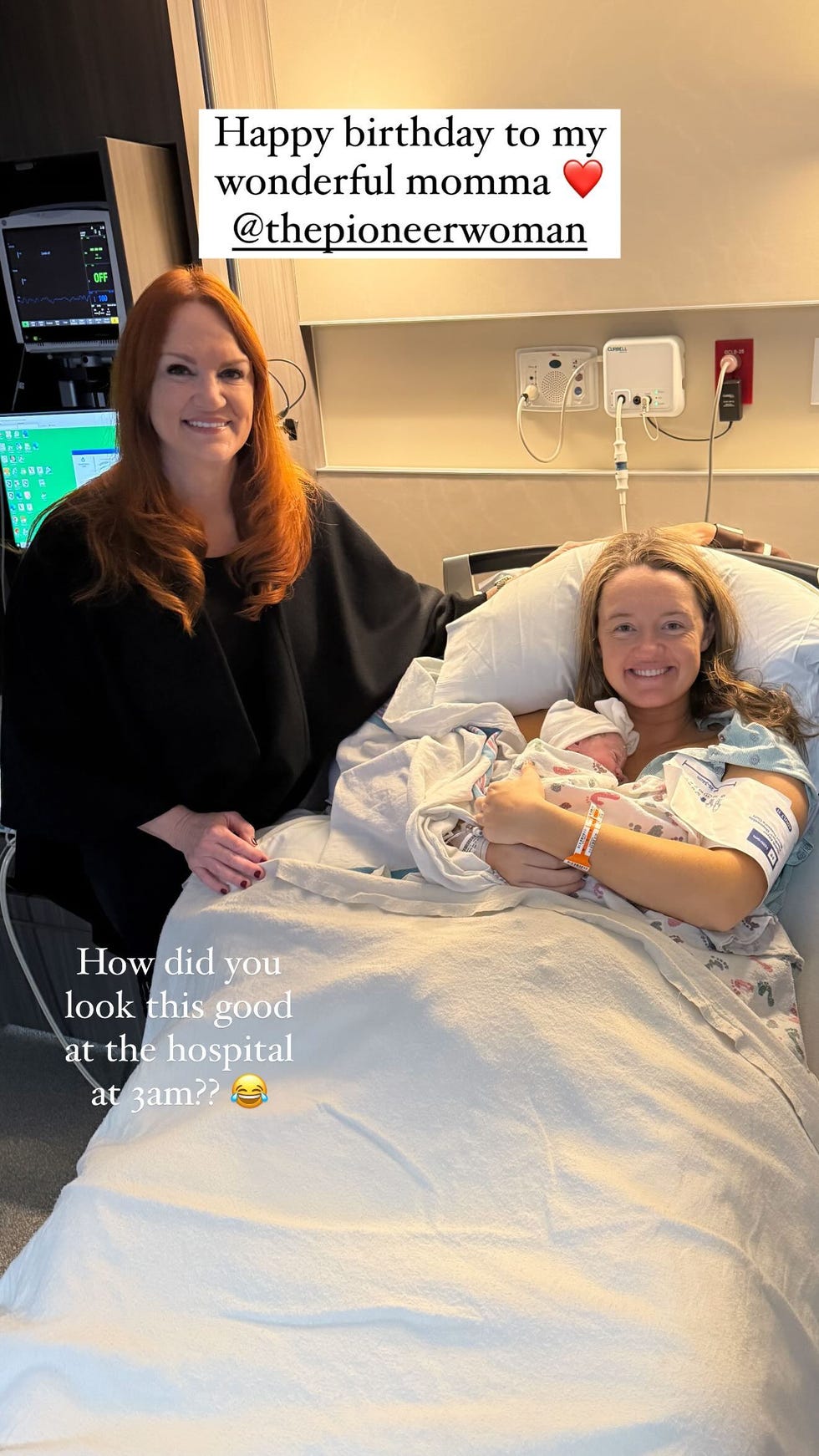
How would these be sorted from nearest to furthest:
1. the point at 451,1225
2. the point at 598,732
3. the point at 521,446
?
the point at 451,1225 < the point at 598,732 < the point at 521,446

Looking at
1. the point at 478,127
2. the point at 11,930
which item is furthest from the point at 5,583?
the point at 478,127

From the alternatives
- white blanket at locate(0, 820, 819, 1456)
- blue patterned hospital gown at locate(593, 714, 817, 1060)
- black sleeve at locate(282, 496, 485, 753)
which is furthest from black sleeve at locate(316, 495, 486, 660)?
white blanket at locate(0, 820, 819, 1456)

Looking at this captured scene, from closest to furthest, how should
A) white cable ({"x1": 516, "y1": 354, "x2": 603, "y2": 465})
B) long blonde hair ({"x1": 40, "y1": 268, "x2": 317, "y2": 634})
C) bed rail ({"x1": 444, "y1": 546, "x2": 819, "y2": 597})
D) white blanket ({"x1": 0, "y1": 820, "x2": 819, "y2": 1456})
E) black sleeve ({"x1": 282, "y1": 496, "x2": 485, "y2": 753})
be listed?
white blanket ({"x1": 0, "y1": 820, "x2": 819, "y2": 1456}) → long blonde hair ({"x1": 40, "y1": 268, "x2": 317, "y2": 634}) → black sleeve ({"x1": 282, "y1": 496, "x2": 485, "y2": 753}) → bed rail ({"x1": 444, "y1": 546, "x2": 819, "y2": 597}) → white cable ({"x1": 516, "y1": 354, "x2": 603, "y2": 465})

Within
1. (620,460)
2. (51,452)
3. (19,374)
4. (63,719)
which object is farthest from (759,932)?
(19,374)

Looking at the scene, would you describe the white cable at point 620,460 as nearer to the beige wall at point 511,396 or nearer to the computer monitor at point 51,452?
the beige wall at point 511,396

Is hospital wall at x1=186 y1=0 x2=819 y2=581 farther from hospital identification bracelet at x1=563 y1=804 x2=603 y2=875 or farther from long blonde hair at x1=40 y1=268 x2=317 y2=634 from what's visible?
hospital identification bracelet at x1=563 y1=804 x2=603 y2=875

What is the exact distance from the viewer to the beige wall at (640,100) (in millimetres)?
2100

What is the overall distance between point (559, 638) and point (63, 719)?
72 cm

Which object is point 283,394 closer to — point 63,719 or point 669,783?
point 63,719

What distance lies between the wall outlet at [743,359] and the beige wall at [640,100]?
0.36ft

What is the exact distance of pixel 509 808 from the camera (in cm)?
132

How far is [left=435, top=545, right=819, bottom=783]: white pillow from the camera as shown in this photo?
1488 mm

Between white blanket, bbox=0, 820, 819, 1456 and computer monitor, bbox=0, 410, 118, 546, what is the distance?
155cm

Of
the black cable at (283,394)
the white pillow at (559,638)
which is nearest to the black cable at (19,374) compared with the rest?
the black cable at (283,394)
